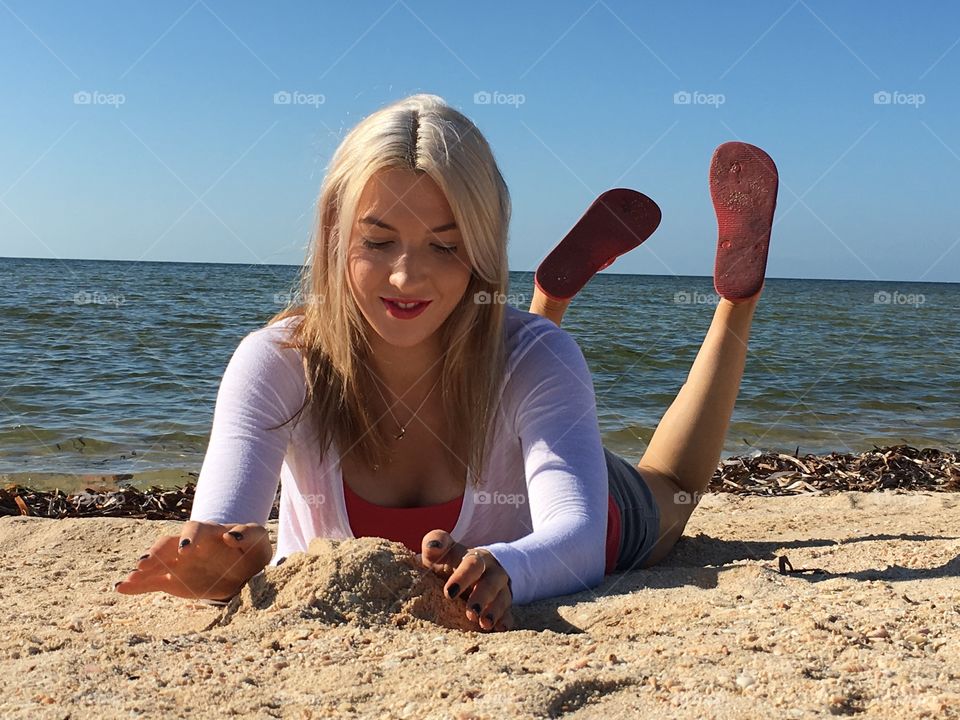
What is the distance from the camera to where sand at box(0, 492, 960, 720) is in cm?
160

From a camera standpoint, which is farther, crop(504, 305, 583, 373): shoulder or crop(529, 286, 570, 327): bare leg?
crop(529, 286, 570, 327): bare leg

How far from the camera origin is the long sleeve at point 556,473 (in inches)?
91.0

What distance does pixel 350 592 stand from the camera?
212 cm

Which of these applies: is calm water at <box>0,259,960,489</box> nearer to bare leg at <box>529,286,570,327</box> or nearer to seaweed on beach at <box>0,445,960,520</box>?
seaweed on beach at <box>0,445,960,520</box>

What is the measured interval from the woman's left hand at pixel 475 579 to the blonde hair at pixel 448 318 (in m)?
0.58

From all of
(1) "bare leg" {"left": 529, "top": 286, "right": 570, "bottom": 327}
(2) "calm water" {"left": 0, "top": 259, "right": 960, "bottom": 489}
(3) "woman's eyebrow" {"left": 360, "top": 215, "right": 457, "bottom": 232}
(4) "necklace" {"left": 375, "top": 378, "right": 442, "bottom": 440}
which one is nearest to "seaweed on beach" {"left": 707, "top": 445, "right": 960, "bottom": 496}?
(2) "calm water" {"left": 0, "top": 259, "right": 960, "bottom": 489}

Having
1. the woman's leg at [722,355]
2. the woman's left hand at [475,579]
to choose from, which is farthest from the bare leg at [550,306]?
the woman's left hand at [475,579]

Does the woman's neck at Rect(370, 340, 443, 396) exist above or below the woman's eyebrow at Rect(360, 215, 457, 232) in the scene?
below

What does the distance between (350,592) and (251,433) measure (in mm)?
587

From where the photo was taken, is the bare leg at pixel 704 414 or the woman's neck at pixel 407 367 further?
the bare leg at pixel 704 414

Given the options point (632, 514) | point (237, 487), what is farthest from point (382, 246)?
point (632, 514)

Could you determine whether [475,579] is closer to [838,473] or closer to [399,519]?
[399,519]

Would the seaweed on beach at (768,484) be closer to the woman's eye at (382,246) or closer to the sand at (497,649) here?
the sand at (497,649)

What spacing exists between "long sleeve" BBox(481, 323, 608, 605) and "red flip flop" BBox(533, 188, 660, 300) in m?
1.37
